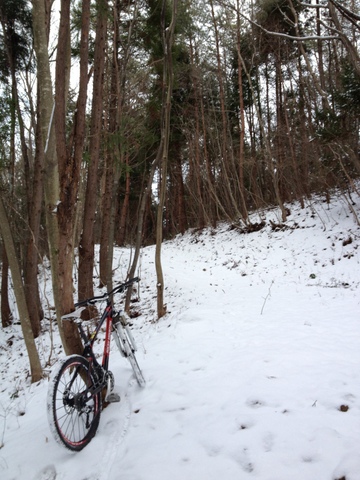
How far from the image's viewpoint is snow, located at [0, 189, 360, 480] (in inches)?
78.7

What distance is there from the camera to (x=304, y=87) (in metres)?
12.8

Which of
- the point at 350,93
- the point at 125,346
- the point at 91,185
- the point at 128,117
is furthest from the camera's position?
the point at 350,93

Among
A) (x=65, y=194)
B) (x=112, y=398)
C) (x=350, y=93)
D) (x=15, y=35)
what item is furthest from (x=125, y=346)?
(x=15, y=35)

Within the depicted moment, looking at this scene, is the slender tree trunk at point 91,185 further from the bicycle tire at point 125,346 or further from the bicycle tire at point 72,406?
the bicycle tire at point 72,406

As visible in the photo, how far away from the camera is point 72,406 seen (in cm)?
225

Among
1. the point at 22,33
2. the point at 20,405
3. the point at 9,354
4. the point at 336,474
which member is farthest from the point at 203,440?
the point at 22,33

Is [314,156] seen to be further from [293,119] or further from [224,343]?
[224,343]

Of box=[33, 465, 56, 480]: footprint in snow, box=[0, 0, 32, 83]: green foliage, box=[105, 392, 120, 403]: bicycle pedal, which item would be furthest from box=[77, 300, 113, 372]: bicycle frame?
box=[0, 0, 32, 83]: green foliage

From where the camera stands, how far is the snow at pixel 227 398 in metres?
2.00

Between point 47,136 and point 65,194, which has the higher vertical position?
point 47,136

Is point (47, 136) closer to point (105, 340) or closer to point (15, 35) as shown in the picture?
point (105, 340)

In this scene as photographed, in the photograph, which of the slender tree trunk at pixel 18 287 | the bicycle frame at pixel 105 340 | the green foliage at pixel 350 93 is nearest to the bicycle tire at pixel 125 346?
the bicycle frame at pixel 105 340

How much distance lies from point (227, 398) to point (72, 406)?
55.7 inches

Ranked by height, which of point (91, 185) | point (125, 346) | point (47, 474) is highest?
point (91, 185)
